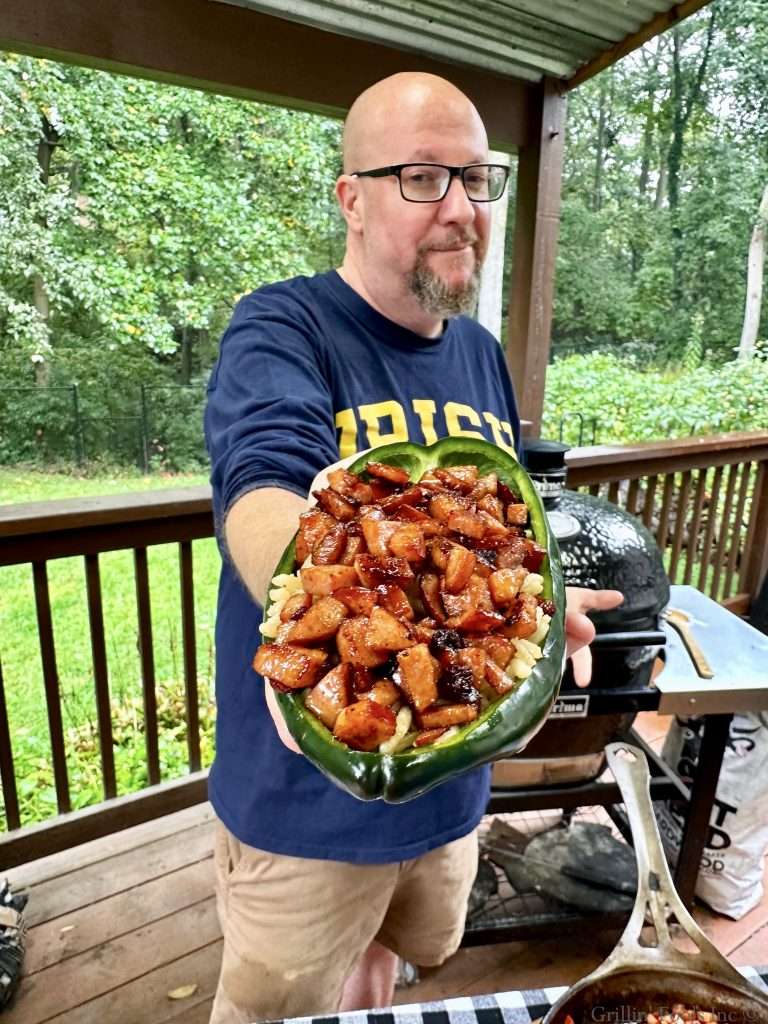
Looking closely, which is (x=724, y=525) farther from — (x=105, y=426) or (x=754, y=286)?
(x=754, y=286)

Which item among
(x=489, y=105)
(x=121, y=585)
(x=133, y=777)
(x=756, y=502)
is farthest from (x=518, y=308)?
(x=121, y=585)

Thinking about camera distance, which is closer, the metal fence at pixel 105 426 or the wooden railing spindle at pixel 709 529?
the wooden railing spindle at pixel 709 529

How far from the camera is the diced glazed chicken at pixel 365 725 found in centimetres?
64

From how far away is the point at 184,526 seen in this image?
2.20 meters

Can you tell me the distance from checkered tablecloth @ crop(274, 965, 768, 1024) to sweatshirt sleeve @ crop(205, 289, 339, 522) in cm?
67

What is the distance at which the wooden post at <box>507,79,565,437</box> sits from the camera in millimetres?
2566

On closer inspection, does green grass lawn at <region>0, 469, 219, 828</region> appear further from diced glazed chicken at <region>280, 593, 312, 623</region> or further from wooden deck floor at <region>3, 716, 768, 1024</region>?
diced glazed chicken at <region>280, 593, 312, 623</region>

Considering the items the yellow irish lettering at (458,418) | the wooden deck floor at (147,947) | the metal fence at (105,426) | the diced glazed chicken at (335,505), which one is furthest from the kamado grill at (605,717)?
the metal fence at (105,426)

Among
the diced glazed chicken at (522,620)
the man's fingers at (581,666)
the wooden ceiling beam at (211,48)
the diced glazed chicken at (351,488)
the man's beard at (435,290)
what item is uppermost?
the wooden ceiling beam at (211,48)

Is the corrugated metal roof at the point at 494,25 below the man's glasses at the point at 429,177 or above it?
above

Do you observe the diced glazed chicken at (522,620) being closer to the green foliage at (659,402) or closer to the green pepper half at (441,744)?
the green pepper half at (441,744)

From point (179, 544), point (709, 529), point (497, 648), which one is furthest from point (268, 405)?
point (709, 529)

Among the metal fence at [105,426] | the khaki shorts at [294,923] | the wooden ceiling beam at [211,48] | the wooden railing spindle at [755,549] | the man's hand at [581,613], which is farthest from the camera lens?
the metal fence at [105,426]

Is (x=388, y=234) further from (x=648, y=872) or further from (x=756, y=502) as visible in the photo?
(x=756, y=502)
